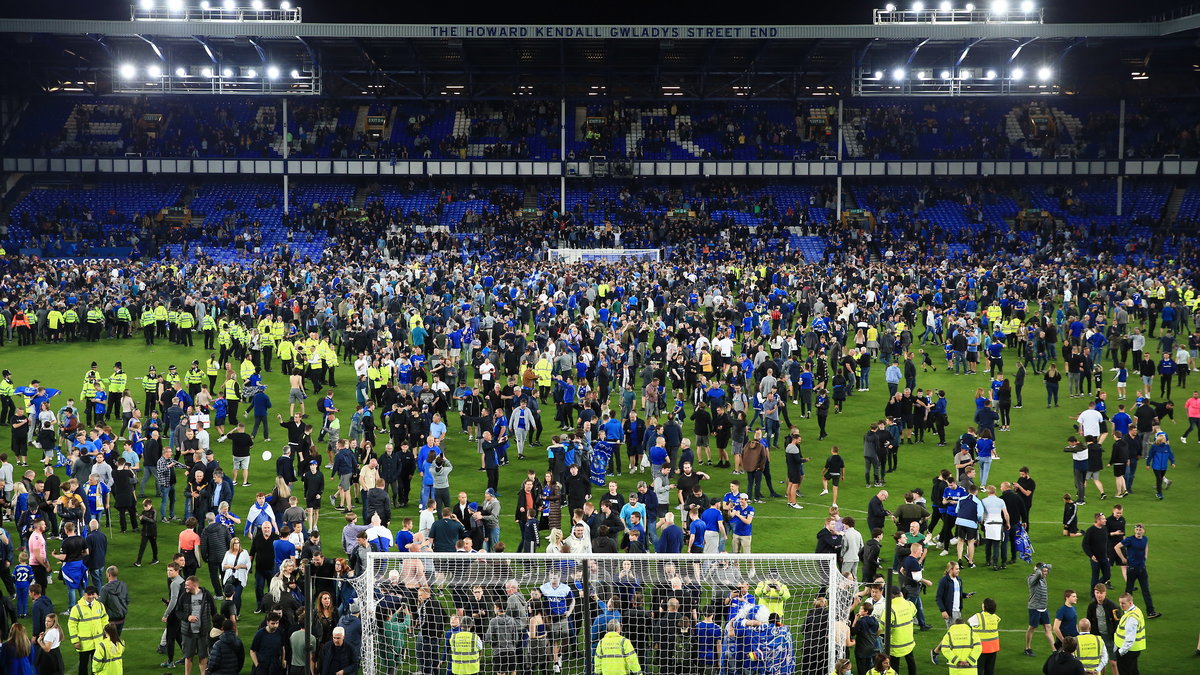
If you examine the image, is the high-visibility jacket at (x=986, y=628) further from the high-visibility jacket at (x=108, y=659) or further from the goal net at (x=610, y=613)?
the high-visibility jacket at (x=108, y=659)

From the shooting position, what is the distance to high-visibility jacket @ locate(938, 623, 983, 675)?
13000 mm

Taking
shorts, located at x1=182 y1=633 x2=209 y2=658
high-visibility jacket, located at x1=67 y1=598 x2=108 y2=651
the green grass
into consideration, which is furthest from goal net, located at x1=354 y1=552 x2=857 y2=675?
high-visibility jacket, located at x1=67 y1=598 x2=108 y2=651

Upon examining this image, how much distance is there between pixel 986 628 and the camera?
13.5m

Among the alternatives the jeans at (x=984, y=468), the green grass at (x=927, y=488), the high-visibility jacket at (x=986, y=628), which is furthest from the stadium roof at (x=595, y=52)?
the high-visibility jacket at (x=986, y=628)

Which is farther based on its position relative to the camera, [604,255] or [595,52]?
[595,52]

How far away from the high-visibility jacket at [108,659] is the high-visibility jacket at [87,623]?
18.6 inches

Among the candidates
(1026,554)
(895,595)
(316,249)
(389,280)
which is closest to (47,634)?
(895,595)

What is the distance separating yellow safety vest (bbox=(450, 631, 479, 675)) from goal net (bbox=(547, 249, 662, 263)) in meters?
37.9

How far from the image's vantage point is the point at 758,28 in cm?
5656

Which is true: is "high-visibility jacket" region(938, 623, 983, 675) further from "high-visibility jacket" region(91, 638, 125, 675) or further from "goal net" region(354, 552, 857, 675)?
"high-visibility jacket" region(91, 638, 125, 675)

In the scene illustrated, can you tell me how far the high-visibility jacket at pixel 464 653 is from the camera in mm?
13102

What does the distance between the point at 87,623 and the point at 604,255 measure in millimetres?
38872

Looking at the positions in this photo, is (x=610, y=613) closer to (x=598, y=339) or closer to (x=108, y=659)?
(x=108, y=659)

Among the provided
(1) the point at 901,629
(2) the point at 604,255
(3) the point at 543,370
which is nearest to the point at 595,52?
(2) the point at 604,255
